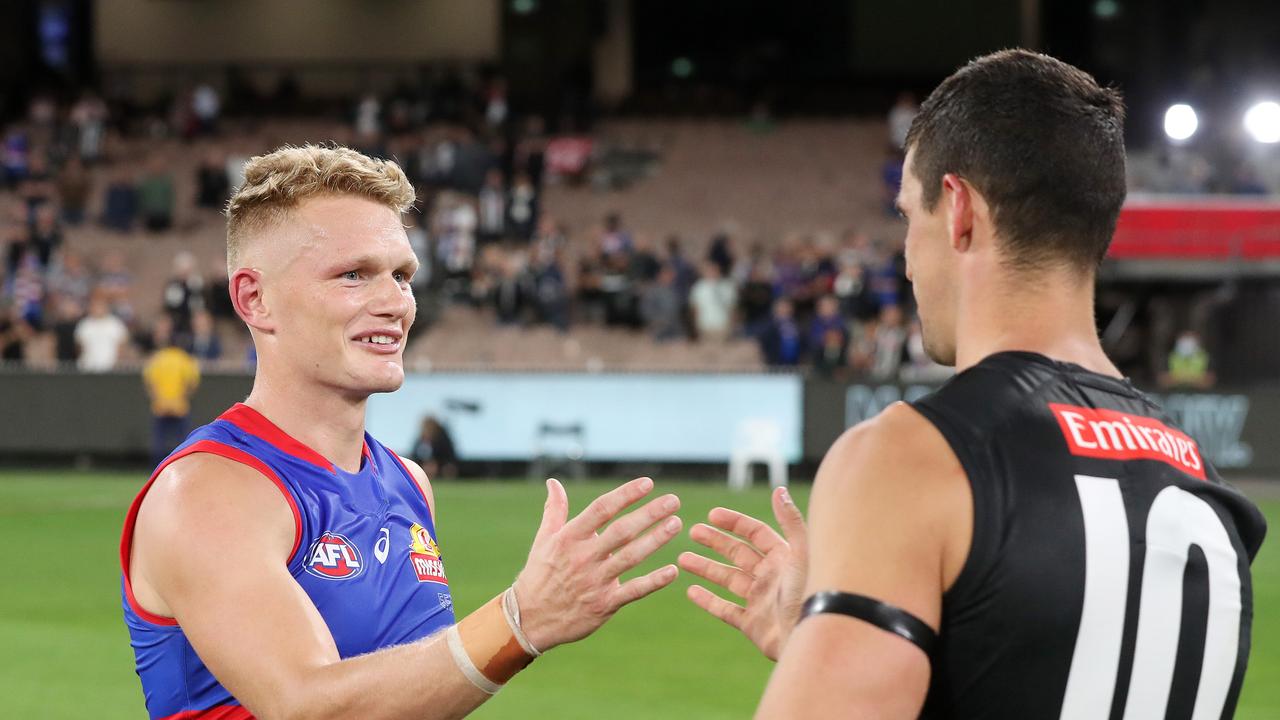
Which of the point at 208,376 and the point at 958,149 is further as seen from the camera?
the point at 208,376

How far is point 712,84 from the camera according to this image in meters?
41.9

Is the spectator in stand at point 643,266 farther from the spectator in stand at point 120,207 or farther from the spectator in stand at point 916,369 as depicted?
the spectator in stand at point 120,207

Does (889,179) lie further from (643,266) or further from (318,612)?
(318,612)

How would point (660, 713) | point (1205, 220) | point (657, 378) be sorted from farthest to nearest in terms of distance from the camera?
point (1205, 220), point (657, 378), point (660, 713)

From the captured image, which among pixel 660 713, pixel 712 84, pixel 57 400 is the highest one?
pixel 712 84

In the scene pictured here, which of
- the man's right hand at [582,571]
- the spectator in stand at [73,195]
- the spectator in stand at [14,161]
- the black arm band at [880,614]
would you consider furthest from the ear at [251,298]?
the spectator in stand at [14,161]

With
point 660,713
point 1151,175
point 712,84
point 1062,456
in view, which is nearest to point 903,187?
point 1062,456

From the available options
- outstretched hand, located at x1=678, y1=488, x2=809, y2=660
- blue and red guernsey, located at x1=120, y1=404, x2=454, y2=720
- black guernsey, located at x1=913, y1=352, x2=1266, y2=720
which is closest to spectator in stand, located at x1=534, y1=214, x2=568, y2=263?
blue and red guernsey, located at x1=120, y1=404, x2=454, y2=720

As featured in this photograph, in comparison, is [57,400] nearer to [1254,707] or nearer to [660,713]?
[660,713]

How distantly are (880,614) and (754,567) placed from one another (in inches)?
34.2

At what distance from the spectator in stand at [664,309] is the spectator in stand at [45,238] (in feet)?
38.0

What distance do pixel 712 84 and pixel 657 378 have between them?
20.5 meters

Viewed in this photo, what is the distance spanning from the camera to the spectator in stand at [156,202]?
3189 cm

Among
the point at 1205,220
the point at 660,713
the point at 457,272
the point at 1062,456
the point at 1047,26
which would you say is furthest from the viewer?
the point at 1047,26
